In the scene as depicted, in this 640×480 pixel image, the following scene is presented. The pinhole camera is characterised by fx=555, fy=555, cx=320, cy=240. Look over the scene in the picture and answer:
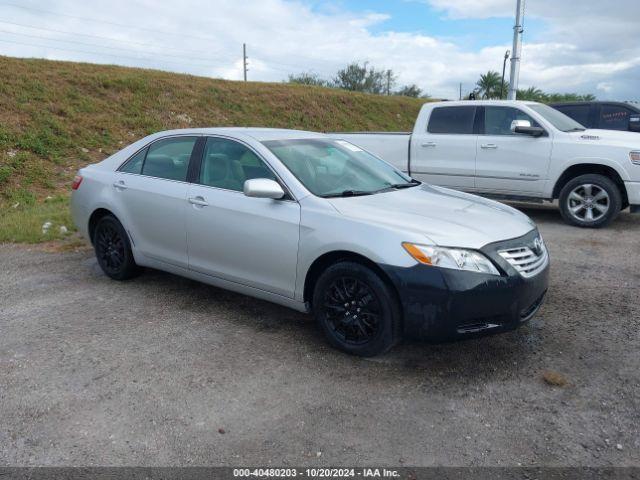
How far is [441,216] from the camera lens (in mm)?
3836

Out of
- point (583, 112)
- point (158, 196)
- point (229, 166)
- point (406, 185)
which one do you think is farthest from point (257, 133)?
point (583, 112)

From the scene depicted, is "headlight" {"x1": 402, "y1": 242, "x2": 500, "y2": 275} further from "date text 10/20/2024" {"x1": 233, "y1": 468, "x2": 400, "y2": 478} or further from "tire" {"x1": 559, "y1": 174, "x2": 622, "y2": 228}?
"tire" {"x1": 559, "y1": 174, "x2": 622, "y2": 228}

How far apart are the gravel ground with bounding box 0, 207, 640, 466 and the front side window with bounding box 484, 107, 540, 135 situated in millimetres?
3942

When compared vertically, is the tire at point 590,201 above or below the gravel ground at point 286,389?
above

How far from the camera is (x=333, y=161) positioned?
15.4 feet

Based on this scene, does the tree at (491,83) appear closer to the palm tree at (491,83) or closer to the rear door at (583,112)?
the palm tree at (491,83)

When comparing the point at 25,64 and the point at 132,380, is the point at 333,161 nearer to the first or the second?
the point at 132,380

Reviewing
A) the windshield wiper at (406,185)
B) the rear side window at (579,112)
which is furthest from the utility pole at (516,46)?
the windshield wiper at (406,185)

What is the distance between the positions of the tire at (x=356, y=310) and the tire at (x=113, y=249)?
7.55ft

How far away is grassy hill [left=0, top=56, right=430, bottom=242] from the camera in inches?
399

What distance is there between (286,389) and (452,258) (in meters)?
1.31

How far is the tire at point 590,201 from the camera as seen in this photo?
24.9 feet

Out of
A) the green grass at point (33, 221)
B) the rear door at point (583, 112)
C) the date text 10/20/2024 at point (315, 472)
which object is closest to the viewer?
the date text 10/20/2024 at point (315, 472)

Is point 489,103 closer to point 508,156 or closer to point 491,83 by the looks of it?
point 508,156
